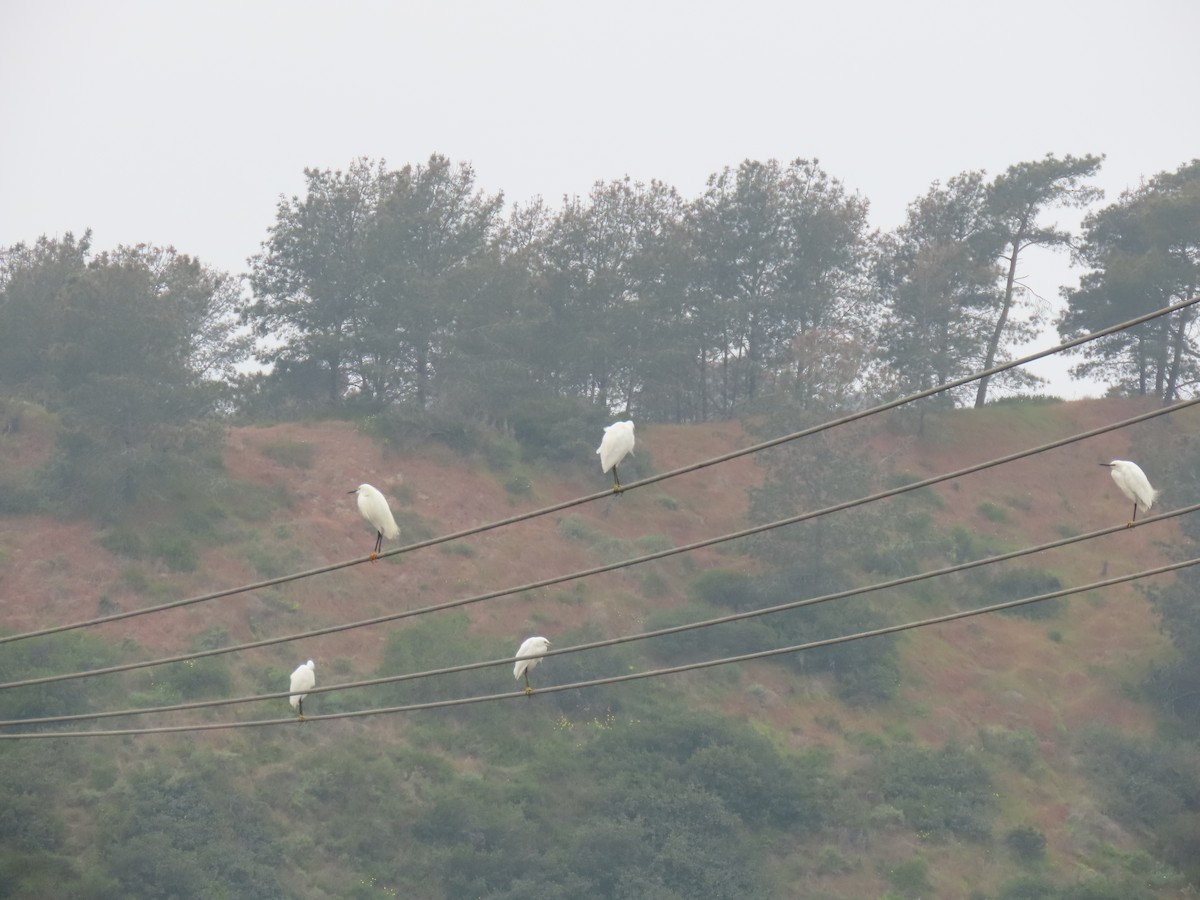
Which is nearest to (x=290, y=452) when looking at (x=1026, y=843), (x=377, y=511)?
(x=1026, y=843)

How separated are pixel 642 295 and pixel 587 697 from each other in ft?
62.7

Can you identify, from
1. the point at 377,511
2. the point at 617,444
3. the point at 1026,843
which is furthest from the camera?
the point at 1026,843

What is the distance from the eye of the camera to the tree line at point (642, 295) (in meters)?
46.3

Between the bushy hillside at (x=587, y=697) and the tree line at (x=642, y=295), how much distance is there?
3386 millimetres

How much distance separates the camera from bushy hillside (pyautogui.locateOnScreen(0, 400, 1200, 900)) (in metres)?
28.6

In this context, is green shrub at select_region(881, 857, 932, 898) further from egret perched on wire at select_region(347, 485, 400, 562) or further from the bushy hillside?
egret perched on wire at select_region(347, 485, 400, 562)

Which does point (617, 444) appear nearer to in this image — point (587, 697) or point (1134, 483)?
point (1134, 483)

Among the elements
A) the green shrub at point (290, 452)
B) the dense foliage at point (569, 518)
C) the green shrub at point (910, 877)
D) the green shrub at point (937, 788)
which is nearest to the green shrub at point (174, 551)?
the dense foliage at point (569, 518)

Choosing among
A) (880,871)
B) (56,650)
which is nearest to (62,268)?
(56,650)

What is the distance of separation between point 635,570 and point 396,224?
49.1ft

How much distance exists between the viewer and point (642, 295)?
1982 inches

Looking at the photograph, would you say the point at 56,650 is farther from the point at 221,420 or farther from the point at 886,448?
the point at 886,448

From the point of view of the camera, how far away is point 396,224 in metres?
47.6

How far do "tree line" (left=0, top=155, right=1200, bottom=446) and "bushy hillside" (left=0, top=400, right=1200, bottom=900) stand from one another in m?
3.39
